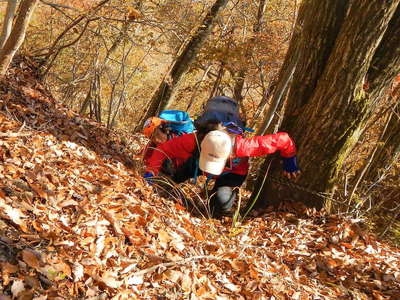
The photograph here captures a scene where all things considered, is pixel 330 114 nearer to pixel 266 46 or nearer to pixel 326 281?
pixel 326 281

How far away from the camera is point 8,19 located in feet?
11.8

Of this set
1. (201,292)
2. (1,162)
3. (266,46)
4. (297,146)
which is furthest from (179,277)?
(266,46)

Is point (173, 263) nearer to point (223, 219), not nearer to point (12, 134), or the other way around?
point (223, 219)

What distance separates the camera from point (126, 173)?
4.18 metres

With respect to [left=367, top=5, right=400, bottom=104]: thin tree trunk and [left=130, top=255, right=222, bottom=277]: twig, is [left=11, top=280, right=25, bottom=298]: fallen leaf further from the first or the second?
[left=367, top=5, right=400, bottom=104]: thin tree trunk

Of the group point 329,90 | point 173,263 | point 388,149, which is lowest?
point 173,263

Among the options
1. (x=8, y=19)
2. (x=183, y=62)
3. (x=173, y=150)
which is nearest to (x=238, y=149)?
(x=173, y=150)

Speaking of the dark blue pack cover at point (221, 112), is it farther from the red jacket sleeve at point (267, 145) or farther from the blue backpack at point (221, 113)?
the red jacket sleeve at point (267, 145)

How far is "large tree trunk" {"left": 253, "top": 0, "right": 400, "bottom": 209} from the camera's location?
10.9 ft

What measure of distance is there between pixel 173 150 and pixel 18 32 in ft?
7.06

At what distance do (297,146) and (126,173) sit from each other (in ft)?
6.47

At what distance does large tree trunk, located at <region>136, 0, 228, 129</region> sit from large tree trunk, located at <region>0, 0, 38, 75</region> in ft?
11.4

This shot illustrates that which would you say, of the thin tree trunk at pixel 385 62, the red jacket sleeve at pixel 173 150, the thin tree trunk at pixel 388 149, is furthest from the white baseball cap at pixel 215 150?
the thin tree trunk at pixel 388 149

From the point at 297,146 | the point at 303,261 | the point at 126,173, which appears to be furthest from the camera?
the point at 126,173
